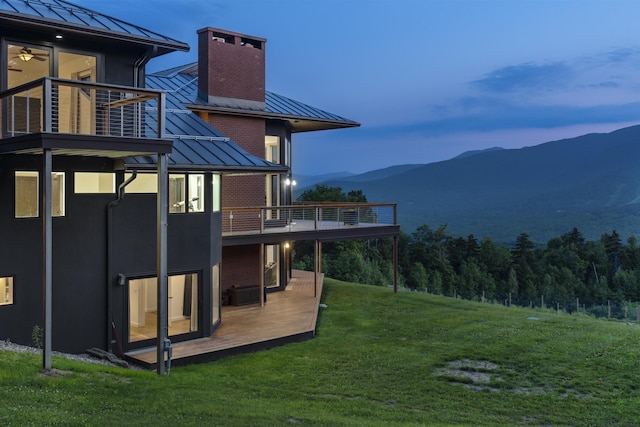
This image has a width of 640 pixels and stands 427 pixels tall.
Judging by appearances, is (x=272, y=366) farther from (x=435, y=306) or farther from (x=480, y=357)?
(x=435, y=306)

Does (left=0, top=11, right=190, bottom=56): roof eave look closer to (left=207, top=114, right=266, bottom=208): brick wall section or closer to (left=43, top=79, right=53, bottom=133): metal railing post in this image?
(left=43, top=79, right=53, bottom=133): metal railing post

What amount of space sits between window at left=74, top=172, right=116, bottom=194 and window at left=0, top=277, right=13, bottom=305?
6.86 ft

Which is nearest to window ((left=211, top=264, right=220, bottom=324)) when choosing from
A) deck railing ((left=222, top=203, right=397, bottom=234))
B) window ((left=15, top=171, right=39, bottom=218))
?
deck railing ((left=222, top=203, right=397, bottom=234))

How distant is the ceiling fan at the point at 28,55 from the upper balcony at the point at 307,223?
6544 mm

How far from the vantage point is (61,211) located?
1152 centimetres

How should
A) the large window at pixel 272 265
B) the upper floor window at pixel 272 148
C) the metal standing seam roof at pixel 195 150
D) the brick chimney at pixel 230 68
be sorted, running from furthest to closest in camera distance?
1. the upper floor window at pixel 272 148
2. the large window at pixel 272 265
3. the brick chimney at pixel 230 68
4. the metal standing seam roof at pixel 195 150

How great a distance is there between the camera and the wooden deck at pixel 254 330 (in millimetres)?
12391

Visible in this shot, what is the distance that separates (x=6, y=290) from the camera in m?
10.9

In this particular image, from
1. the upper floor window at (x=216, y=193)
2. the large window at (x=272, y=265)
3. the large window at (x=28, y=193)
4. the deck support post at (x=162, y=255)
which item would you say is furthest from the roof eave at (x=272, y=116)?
the deck support post at (x=162, y=255)

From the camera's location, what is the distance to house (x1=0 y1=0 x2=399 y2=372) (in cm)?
1030

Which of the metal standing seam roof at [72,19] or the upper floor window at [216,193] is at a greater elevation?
the metal standing seam roof at [72,19]

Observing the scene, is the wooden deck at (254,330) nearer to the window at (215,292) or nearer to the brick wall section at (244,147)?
the window at (215,292)

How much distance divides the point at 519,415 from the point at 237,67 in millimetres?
14514

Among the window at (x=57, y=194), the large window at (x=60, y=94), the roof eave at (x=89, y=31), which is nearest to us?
the roof eave at (x=89, y=31)
